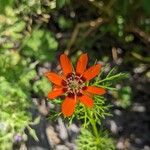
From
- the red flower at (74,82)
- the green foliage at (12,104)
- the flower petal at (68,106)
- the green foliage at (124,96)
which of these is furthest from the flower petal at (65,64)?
the green foliage at (124,96)

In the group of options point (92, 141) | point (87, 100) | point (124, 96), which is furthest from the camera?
point (124, 96)

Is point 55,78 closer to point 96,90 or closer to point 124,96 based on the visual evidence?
point 96,90

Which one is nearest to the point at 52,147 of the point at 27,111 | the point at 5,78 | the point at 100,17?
the point at 27,111

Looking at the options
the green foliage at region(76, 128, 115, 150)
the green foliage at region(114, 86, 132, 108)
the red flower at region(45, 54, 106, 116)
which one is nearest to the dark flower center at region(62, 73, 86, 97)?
the red flower at region(45, 54, 106, 116)

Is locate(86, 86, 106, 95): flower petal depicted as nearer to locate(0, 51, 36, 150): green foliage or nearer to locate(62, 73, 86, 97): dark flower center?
locate(62, 73, 86, 97): dark flower center

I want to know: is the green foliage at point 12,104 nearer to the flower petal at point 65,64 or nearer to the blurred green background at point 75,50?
the blurred green background at point 75,50

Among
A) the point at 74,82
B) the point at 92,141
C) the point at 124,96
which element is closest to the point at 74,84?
the point at 74,82
